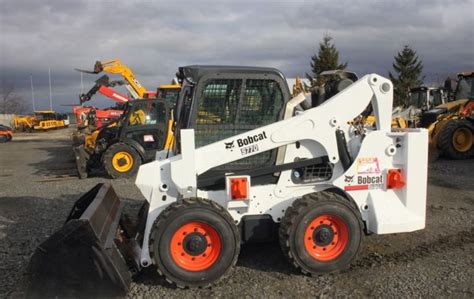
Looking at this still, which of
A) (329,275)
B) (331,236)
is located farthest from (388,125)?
(329,275)

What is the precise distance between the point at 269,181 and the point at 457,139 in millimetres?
9722

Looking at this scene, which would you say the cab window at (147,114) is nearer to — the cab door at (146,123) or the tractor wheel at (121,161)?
the cab door at (146,123)

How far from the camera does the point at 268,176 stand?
15.1ft

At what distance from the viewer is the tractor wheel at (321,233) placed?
418cm

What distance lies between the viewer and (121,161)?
10.8 m

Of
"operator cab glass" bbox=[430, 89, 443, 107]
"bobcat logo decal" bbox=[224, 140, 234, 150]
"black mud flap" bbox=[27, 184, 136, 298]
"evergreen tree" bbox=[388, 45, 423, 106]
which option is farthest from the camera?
"evergreen tree" bbox=[388, 45, 423, 106]

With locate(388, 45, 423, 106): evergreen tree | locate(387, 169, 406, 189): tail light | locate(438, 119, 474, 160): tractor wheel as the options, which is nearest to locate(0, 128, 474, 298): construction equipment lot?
locate(387, 169, 406, 189): tail light

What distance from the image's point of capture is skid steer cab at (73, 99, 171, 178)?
10766mm

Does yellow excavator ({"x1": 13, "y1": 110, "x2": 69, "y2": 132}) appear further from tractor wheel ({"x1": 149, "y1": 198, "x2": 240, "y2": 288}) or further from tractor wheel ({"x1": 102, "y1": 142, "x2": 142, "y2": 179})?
tractor wheel ({"x1": 149, "y1": 198, "x2": 240, "y2": 288})

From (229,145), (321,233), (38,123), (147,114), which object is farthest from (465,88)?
(38,123)

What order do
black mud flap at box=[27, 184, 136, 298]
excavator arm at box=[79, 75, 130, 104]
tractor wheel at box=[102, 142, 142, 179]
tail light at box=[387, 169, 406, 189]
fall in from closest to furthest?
black mud flap at box=[27, 184, 136, 298] → tail light at box=[387, 169, 406, 189] → tractor wheel at box=[102, 142, 142, 179] → excavator arm at box=[79, 75, 130, 104]

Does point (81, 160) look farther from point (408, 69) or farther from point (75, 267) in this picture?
point (408, 69)

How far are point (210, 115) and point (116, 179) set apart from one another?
6.81 m

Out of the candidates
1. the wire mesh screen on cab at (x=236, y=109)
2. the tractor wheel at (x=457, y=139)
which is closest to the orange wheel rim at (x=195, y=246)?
the wire mesh screen on cab at (x=236, y=109)
